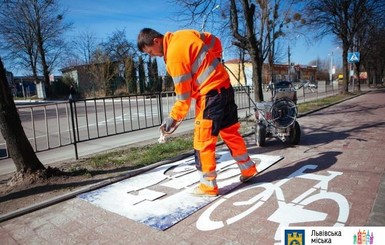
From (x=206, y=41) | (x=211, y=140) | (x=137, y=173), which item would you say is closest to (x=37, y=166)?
(x=137, y=173)

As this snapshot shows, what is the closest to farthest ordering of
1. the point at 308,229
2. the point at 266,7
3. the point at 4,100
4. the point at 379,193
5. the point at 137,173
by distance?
the point at 308,229
the point at 379,193
the point at 4,100
the point at 137,173
the point at 266,7

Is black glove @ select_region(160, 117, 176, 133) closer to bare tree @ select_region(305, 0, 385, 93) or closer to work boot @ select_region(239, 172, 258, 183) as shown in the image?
work boot @ select_region(239, 172, 258, 183)

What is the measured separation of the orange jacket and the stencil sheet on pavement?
3.42 feet

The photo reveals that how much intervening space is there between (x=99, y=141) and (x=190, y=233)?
580 cm

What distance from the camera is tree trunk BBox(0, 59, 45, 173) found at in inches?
169

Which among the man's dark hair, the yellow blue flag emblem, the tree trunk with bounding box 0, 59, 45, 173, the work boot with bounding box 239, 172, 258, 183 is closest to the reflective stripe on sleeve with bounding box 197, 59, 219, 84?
the man's dark hair

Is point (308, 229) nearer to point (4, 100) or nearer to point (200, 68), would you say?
point (200, 68)

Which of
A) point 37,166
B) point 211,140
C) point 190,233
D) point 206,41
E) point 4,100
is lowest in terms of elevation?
point 190,233

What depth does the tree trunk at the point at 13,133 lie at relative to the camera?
169 inches

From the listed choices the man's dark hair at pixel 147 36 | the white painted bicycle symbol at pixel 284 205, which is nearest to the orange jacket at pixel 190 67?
the man's dark hair at pixel 147 36

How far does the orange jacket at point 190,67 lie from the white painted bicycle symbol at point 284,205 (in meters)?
1.21

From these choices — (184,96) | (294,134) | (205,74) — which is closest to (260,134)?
(294,134)

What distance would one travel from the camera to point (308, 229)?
2.62 metres

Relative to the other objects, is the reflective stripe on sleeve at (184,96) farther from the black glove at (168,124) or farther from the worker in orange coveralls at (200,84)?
the black glove at (168,124)
